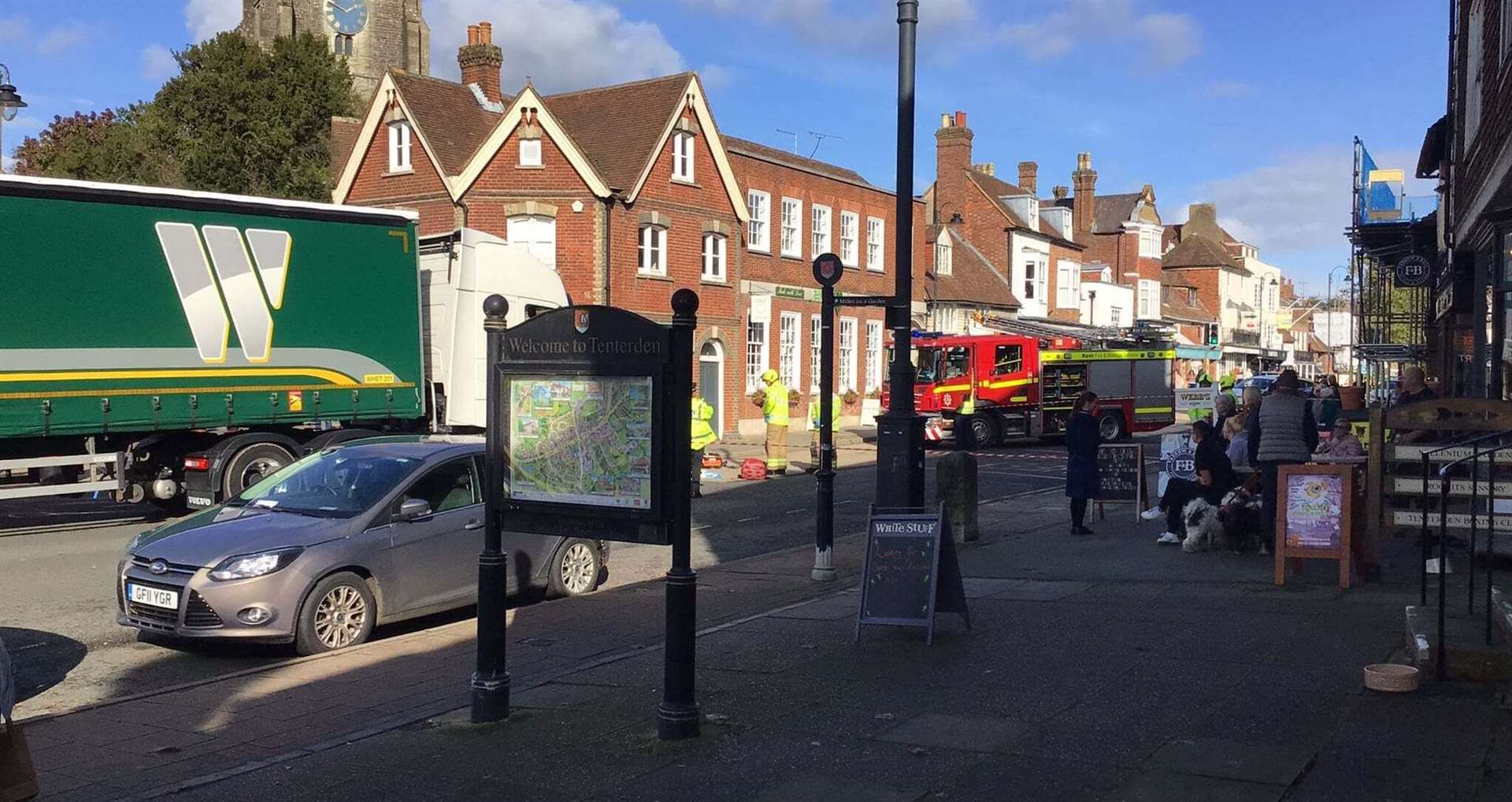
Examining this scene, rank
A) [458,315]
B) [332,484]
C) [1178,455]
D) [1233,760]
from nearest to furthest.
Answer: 1. [1233,760]
2. [332,484]
3. [1178,455]
4. [458,315]

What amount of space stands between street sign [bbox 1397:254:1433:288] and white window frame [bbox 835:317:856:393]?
1853 cm

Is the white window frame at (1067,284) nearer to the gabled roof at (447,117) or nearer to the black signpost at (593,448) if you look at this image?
the gabled roof at (447,117)

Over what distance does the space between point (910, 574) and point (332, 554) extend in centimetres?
403

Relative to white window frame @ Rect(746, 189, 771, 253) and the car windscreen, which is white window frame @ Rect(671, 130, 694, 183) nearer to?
white window frame @ Rect(746, 189, 771, 253)

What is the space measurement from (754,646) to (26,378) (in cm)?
976

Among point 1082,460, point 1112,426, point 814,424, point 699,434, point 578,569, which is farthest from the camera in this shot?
point 1112,426

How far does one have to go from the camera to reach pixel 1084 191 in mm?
63344

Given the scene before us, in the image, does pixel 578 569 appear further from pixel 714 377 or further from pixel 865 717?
pixel 714 377

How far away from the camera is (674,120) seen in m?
31.6

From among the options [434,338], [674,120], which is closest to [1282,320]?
[674,120]

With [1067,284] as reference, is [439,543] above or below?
below

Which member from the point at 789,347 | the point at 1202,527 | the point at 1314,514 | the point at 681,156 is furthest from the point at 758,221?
the point at 1314,514

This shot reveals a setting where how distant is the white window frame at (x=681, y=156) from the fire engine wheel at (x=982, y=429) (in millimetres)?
9230

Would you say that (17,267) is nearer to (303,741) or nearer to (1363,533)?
(303,741)
